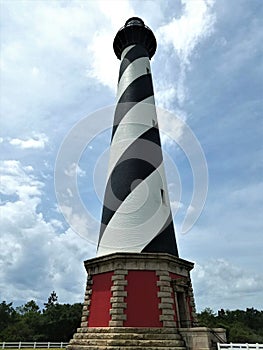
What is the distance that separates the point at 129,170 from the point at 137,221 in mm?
2119

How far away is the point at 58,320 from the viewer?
93.4 ft

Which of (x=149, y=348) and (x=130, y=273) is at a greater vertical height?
(x=130, y=273)

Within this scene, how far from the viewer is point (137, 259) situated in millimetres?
10164

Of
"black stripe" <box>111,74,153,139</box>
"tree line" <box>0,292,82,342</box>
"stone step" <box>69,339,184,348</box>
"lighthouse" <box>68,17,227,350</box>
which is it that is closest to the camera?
"stone step" <box>69,339,184,348</box>

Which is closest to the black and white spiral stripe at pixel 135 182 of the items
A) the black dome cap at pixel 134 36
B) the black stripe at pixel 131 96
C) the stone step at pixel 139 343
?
the black stripe at pixel 131 96

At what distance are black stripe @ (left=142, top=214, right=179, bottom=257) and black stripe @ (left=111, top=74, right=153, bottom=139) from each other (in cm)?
494

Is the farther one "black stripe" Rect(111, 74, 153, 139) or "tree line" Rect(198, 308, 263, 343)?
"tree line" Rect(198, 308, 263, 343)

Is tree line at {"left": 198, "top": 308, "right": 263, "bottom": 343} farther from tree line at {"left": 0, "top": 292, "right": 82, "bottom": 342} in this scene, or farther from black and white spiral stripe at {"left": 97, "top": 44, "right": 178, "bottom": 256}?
black and white spiral stripe at {"left": 97, "top": 44, "right": 178, "bottom": 256}

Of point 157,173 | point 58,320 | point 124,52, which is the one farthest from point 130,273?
point 58,320

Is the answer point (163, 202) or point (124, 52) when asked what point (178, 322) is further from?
point (124, 52)

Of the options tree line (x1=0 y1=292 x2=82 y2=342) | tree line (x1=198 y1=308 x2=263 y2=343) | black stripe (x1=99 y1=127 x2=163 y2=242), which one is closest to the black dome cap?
black stripe (x1=99 y1=127 x2=163 y2=242)

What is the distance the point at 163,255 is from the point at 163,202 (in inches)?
97.6

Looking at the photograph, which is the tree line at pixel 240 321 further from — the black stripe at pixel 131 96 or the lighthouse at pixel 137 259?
the black stripe at pixel 131 96

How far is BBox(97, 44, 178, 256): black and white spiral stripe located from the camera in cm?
1105
